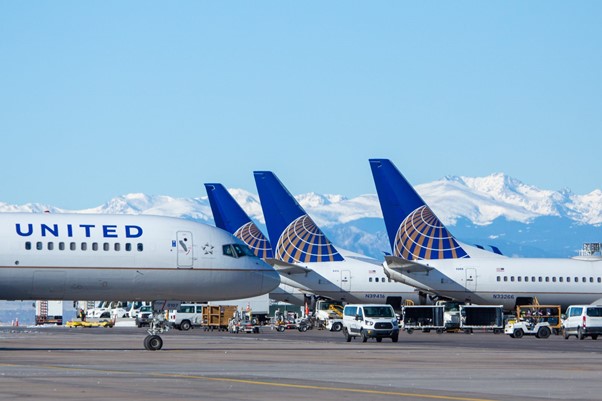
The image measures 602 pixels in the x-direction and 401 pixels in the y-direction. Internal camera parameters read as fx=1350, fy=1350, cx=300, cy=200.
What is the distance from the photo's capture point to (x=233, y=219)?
137 metres

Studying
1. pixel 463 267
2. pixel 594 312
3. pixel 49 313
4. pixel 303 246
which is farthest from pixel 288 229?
pixel 49 313

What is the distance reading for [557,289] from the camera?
112m

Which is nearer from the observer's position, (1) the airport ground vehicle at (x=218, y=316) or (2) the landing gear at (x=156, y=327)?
(2) the landing gear at (x=156, y=327)

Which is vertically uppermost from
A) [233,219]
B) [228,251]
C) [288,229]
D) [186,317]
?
[233,219]

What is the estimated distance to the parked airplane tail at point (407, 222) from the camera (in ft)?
359

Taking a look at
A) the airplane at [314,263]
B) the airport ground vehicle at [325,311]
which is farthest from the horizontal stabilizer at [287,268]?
the airport ground vehicle at [325,311]

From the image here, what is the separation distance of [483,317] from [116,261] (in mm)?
54510

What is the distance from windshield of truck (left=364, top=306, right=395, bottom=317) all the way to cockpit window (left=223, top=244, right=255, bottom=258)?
836 inches

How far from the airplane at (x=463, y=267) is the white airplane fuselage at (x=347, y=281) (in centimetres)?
542

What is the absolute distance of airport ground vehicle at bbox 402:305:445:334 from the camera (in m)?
104

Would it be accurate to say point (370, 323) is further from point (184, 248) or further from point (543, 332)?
point (184, 248)

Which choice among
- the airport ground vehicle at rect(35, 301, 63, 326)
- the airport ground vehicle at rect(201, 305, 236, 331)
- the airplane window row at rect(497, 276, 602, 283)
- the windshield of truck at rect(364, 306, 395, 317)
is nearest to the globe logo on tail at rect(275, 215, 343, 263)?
the airport ground vehicle at rect(201, 305, 236, 331)

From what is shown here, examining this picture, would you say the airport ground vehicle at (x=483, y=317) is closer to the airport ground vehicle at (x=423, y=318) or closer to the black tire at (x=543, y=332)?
the airport ground vehicle at (x=423, y=318)

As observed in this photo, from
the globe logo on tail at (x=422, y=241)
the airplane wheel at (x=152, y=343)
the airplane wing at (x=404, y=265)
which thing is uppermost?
the globe logo on tail at (x=422, y=241)
